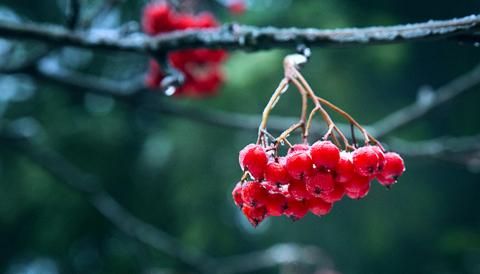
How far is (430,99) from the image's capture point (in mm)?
1926

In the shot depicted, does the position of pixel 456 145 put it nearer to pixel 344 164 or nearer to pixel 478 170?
pixel 478 170

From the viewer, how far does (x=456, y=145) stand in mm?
2049

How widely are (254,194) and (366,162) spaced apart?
23 cm

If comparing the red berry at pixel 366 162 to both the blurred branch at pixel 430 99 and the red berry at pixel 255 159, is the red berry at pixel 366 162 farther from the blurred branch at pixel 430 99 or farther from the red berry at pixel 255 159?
the blurred branch at pixel 430 99

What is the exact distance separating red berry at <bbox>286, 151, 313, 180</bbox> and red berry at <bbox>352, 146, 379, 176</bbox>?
97 millimetres

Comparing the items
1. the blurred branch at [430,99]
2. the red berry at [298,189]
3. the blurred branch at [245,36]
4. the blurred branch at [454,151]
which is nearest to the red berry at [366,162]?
the red berry at [298,189]

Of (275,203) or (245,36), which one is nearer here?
(275,203)

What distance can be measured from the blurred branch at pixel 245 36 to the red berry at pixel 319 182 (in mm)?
288

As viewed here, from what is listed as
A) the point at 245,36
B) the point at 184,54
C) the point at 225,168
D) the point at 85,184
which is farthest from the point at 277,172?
the point at 225,168

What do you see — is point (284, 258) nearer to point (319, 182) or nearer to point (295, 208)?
point (295, 208)

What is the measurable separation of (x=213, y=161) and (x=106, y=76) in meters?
1.44

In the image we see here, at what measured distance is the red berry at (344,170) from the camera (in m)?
0.90

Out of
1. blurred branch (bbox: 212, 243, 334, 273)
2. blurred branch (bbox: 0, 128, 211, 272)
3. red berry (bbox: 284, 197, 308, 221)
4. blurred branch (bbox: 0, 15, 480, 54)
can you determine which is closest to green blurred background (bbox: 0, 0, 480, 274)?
blurred branch (bbox: 212, 243, 334, 273)

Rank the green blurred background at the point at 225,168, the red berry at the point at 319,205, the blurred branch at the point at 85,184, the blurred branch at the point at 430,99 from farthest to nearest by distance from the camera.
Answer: the green blurred background at the point at 225,168 < the blurred branch at the point at 85,184 < the blurred branch at the point at 430,99 < the red berry at the point at 319,205
